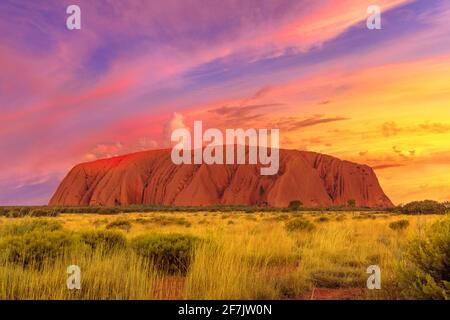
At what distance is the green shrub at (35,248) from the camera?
358 inches

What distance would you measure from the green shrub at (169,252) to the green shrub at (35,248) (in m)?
1.73

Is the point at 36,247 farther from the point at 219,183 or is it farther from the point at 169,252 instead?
the point at 219,183

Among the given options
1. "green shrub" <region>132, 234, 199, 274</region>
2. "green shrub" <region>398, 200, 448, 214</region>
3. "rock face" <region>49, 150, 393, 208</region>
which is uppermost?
"rock face" <region>49, 150, 393, 208</region>

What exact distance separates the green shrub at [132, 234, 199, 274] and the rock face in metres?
108

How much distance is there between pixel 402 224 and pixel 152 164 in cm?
12628

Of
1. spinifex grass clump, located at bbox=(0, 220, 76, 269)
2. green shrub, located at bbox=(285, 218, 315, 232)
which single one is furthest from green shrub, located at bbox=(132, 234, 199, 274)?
green shrub, located at bbox=(285, 218, 315, 232)

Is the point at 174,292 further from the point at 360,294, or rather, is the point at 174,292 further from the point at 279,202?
the point at 279,202

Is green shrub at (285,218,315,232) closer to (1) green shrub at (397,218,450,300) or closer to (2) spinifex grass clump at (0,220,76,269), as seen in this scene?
(2) spinifex grass clump at (0,220,76,269)

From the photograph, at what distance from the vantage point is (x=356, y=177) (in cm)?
14112

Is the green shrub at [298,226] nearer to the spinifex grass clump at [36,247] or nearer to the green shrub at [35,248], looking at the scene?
the spinifex grass clump at [36,247]

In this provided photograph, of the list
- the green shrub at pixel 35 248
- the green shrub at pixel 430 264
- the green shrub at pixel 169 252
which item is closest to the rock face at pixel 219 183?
the green shrub at pixel 169 252

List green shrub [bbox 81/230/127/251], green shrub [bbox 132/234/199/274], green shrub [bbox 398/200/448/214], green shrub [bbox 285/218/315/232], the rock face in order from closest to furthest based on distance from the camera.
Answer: green shrub [bbox 132/234/199/274], green shrub [bbox 81/230/127/251], green shrub [bbox 285/218/315/232], green shrub [bbox 398/200/448/214], the rock face

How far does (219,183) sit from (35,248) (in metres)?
121

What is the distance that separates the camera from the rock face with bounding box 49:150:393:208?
407 ft
